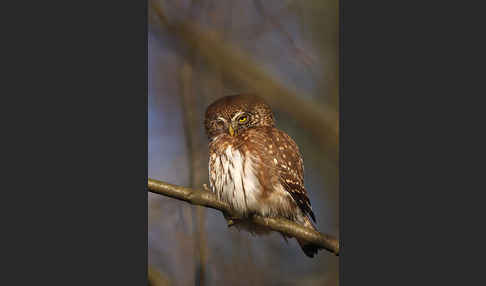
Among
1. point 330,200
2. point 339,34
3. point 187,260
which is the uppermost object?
point 339,34

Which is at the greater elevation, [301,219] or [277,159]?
[277,159]

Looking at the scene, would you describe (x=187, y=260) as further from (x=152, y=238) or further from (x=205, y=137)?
(x=205, y=137)

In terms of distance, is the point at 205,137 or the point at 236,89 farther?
the point at 205,137

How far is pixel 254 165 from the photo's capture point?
110 inches

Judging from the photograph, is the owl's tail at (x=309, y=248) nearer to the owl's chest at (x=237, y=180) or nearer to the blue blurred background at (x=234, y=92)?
the blue blurred background at (x=234, y=92)

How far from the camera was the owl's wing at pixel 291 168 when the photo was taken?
8.70ft

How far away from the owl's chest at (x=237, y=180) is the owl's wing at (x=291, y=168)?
0.53ft

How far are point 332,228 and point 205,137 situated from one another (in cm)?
90

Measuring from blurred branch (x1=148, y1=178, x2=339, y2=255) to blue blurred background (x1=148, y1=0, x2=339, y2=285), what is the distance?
4 cm

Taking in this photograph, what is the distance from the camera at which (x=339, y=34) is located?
257 cm

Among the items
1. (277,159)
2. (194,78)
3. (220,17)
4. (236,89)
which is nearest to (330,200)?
(277,159)

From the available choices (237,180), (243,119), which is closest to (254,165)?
(237,180)

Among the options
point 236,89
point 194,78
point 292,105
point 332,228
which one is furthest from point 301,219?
point 194,78

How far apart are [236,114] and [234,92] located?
24 cm
